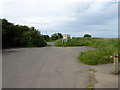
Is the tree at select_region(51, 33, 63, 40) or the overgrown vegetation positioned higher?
the tree at select_region(51, 33, 63, 40)

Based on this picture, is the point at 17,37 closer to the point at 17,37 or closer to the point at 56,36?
the point at 17,37

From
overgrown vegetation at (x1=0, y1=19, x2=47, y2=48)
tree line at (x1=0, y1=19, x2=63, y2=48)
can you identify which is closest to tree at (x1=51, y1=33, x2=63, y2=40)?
tree line at (x1=0, y1=19, x2=63, y2=48)

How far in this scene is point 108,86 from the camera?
18.7 feet

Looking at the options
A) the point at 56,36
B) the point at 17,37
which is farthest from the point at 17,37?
the point at 56,36

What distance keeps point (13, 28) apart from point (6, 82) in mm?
25808

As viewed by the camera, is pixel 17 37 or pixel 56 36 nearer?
pixel 17 37

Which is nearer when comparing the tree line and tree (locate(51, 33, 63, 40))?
the tree line

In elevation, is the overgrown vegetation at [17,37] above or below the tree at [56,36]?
below

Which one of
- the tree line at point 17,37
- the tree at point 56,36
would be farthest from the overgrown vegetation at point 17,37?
the tree at point 56,36

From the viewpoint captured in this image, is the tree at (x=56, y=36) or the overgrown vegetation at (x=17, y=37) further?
the tree at (x=56, y=36)

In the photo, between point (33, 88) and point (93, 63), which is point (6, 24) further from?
point (33, 88)

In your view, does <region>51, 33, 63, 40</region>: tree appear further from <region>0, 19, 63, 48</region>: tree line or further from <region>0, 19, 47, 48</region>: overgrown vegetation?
<region>0, 19, 47, 48</region>: overgrown vegetation

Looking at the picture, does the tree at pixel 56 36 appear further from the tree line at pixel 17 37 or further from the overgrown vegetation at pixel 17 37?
the overgrown vegetation at pixel 17 37

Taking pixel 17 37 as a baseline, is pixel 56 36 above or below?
above
